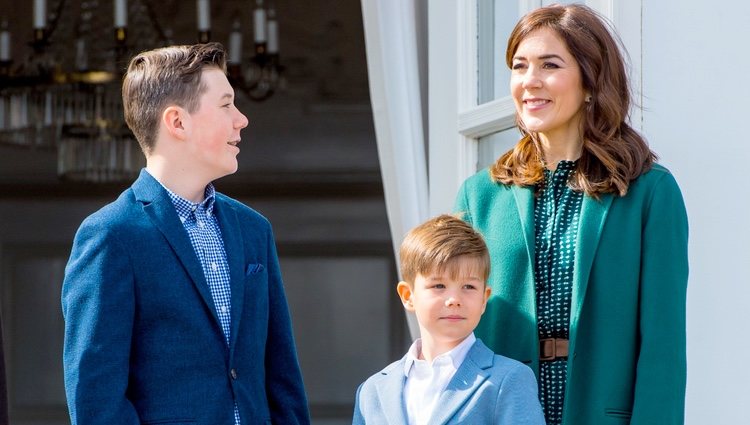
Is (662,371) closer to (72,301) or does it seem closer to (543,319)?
(543,319)

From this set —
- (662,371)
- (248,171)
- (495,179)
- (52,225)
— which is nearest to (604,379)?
(662,371)

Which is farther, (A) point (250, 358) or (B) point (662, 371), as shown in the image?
(A) point (250, 358)

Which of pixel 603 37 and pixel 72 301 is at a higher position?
pixel 603 37

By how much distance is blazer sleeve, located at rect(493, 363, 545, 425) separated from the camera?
173cm

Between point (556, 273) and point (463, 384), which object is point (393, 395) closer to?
point (463, 384)

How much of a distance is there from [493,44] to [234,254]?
3.36 ft

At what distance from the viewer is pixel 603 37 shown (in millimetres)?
1936

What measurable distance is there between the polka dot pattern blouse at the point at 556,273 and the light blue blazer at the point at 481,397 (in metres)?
0.12

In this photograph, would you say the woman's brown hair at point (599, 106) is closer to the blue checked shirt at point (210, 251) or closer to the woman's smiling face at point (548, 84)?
the woman's smiling face at point (548, 84)

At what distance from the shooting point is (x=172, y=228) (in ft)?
6.15

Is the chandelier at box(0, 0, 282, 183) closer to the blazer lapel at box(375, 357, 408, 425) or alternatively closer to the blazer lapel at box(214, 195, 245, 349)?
the blazer lapel at box(214, 195, 245, 349)

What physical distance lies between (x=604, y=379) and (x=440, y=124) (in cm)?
117

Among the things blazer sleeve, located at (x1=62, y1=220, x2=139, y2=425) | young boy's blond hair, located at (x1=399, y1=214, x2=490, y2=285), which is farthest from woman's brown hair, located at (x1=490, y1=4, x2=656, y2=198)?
blazer sleeve, located at (x1=62, y1=220, x2=139, y2=425)

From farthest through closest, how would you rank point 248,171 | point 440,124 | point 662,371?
point 248,171, point 440,124, point 662,371
